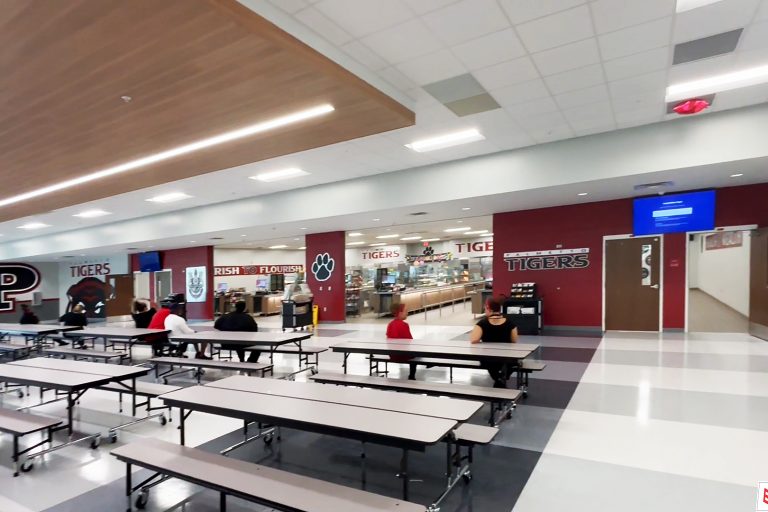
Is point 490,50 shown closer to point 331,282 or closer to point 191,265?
point 331,282

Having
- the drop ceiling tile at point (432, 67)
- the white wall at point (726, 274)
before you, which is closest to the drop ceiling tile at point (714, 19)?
the drop ceiling tile at point (432, 67)

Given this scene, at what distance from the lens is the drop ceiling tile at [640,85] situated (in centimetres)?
445

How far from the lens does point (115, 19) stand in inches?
98.0

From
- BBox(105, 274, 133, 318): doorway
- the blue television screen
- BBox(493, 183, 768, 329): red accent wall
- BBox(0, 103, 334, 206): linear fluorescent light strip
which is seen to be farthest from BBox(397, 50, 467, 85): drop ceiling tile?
BBox(105, 274, 133, 318): doorway

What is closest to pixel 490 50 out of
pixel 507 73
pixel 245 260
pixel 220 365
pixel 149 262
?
pixel 507 73

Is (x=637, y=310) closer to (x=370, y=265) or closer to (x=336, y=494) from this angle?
(x=336, y=494)

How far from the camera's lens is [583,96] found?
4949 mm

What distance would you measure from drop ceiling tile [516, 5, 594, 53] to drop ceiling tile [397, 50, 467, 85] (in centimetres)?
70

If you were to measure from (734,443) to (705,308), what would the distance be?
1136cm

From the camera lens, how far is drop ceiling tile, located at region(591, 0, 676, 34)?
318 cm

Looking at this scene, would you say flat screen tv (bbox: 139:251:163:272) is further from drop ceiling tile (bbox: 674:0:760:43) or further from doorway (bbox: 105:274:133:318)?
drop ceiling tile (bbox: 674:0:760:43)

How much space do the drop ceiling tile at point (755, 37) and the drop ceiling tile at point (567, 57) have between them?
4.04ft

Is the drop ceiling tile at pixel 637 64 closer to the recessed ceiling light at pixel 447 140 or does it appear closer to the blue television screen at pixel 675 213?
the recessed ceiling light at pixel 447 140

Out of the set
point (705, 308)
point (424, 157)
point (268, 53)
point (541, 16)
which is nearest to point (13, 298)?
point (424, 157)
